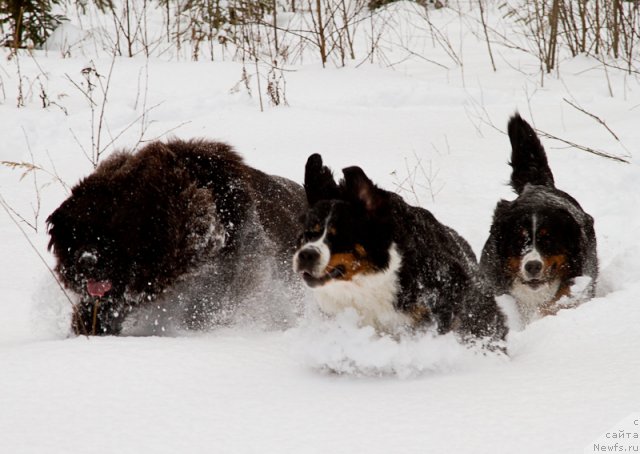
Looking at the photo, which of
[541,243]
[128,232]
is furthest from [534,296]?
[128,232]

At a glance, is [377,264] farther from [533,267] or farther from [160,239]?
[533,267]

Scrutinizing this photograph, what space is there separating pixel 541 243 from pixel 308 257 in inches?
108

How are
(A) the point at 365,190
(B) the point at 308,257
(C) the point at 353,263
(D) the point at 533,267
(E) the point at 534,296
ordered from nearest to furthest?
(B) the point at 308,257 < (C) the point at 353,263 < (A) the point at 365,190 < (D) the point at 533,267 < (E) the point at 534,296

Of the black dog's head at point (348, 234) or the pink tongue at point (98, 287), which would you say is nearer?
the black dog's head at point (348, 234)

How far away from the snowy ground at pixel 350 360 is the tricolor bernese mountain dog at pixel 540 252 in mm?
424

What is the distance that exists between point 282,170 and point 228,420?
5223mm

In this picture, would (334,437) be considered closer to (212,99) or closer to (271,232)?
(271,232)

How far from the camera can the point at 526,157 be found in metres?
6.31

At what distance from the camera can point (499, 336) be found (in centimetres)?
431

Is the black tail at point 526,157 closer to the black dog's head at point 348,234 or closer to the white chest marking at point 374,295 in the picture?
the black dog's head at point 348,234

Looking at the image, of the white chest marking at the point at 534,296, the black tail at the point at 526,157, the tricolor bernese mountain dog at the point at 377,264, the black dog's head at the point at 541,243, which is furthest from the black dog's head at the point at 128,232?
the black tail at the point at 526,157

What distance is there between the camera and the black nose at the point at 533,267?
Result: 225 inches

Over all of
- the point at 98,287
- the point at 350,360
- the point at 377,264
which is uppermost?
the point at 377,264

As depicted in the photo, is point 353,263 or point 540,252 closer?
point 353,263
